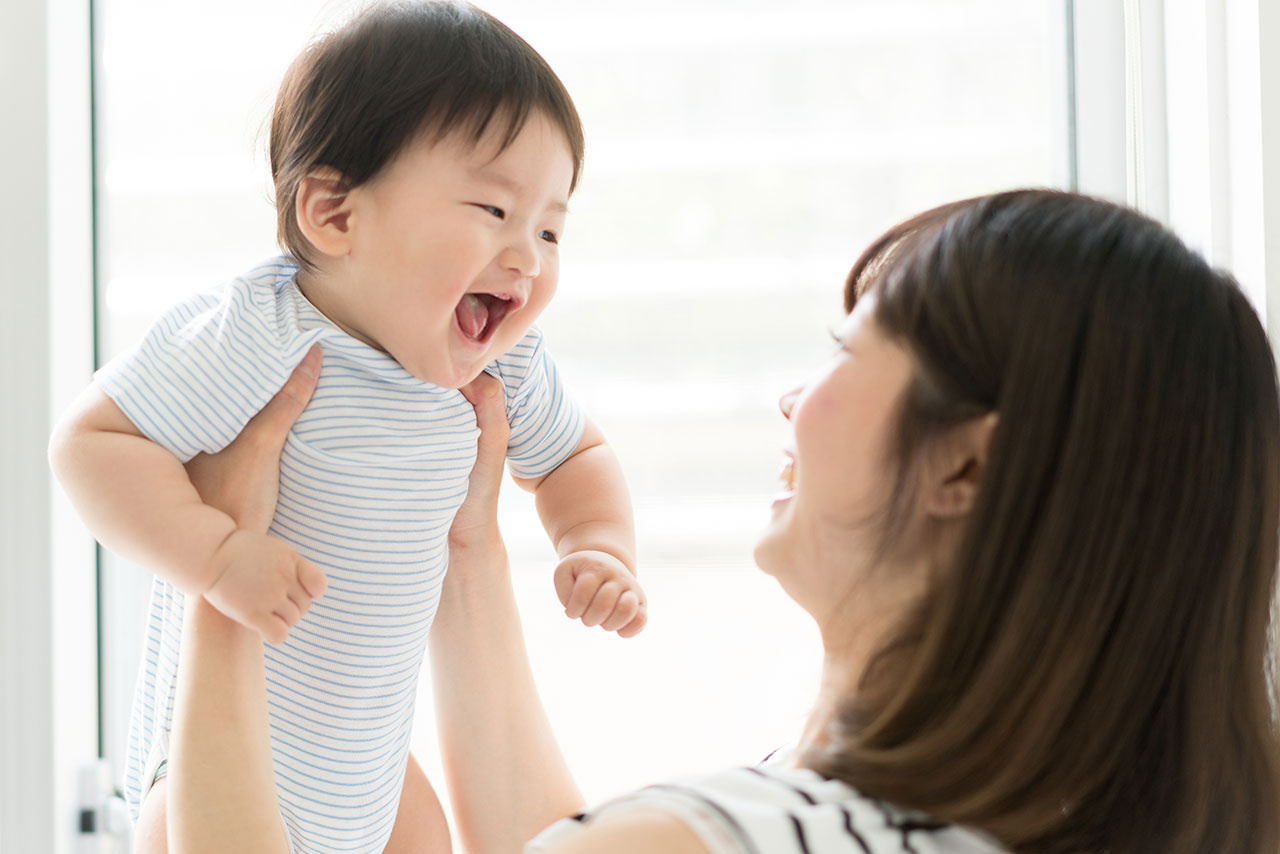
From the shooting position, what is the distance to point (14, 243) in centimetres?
112

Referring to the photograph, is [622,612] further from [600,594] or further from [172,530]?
[172,530]

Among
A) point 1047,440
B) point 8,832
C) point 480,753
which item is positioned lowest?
point 8,832

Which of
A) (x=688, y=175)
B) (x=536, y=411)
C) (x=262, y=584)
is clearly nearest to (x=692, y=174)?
(x=688, y=175)

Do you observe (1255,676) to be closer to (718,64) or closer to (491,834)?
(491,834)

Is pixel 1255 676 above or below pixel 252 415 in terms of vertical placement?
below

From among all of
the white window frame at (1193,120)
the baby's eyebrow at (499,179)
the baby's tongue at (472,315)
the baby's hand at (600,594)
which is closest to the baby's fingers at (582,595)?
the baby's hand at (600,594)

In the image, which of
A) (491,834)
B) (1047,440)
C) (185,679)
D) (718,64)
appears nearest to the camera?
(1047,440)

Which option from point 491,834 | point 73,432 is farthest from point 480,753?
point 73,432

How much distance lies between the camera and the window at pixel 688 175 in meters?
1.25

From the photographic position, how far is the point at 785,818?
1.90ft

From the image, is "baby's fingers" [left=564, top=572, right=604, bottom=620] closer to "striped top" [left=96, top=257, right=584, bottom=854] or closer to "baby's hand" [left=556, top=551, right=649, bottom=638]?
"baby's hand" [left=556, top=551, right=649, bottom=638]

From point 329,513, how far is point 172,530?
0.13 meters

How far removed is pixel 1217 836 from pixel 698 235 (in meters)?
0.82

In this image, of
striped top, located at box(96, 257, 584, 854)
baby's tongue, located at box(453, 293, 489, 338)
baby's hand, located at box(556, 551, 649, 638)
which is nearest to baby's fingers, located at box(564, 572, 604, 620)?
baby's hand, located at box(556, 551, 649, 638)
